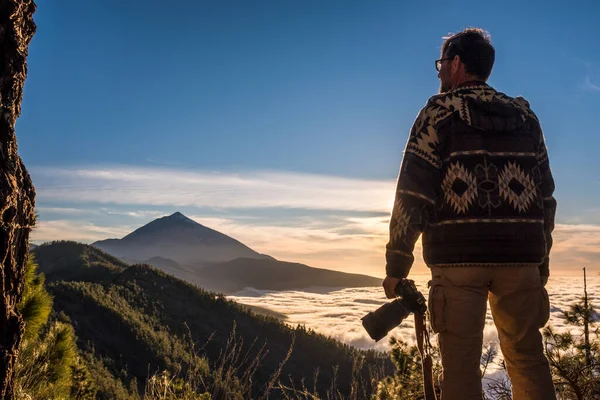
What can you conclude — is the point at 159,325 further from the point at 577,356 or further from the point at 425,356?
the point at 425,356

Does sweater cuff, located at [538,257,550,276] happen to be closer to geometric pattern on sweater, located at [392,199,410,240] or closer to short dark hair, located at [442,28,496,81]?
geometric pattern on sweater, located at [392,199,410,240]

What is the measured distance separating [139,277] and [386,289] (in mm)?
74763

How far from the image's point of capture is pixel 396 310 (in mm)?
2977

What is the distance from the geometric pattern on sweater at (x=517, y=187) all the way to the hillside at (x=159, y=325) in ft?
132

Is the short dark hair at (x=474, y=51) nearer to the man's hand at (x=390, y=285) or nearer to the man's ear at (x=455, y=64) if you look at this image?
the man's ear at (x=455, y=64)

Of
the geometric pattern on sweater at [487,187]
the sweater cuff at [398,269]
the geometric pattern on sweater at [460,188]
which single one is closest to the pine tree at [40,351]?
the sweater cuff at [398,269]

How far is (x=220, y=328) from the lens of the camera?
69.7 m

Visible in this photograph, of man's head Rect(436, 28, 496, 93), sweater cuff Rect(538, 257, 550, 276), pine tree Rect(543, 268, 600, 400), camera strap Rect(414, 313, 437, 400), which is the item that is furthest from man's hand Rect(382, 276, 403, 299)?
pine tree Rect(543, 268, 600, 400)

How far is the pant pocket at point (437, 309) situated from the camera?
2.79 metres

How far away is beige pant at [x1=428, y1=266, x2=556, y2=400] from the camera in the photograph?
2.76m

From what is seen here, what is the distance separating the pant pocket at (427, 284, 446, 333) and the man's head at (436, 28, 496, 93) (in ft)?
4.01

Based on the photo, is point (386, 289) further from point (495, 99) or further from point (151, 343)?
point (151, 343)

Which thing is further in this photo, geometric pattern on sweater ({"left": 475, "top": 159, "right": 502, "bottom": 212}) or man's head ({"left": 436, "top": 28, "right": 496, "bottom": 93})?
man's head ({"left": 436, "top": 28, "right": 496, "bottom": 93})

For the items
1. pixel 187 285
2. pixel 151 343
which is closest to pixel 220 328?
pixel 187 285
